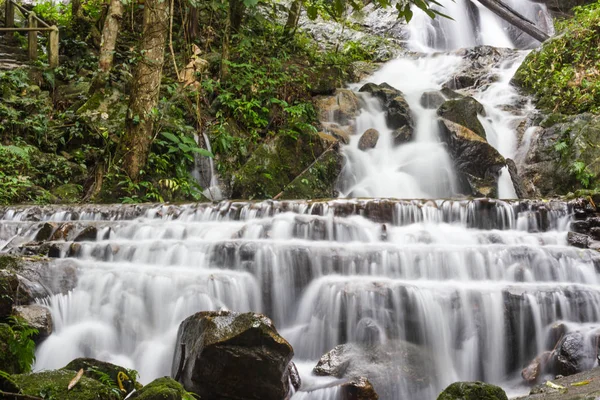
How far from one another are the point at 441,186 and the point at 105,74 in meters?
7.39

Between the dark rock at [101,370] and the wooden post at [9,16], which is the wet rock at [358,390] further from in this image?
the wooden post at [9,16]

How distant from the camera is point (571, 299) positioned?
5.09 m

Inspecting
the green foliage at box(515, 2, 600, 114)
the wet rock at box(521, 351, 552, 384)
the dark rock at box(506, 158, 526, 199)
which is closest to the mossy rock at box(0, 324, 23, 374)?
the wet rock at box(521, 351, 552, 384)

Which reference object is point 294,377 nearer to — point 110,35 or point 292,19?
point 110,35

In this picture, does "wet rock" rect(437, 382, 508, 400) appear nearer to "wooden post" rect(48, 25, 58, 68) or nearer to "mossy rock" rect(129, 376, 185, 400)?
"mossy rock" rect(129, 376, 185, 400)

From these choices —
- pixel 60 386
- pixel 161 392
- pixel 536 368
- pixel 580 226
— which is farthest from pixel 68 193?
pixel 580 226

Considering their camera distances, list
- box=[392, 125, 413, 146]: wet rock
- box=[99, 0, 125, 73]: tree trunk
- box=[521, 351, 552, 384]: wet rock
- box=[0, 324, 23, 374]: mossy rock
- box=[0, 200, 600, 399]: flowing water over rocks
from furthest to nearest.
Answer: box=[392, 125, 413, 146]: wet rock < box=[99, 0, 125, 73]: tree trunk < box=[0, 200, 600, 399]: flowing water over rocks < box=[521, 351, 552, 384]: wet rock < box=[0, 324, 23, 374]: mossy rock

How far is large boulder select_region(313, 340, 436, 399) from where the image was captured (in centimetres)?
432

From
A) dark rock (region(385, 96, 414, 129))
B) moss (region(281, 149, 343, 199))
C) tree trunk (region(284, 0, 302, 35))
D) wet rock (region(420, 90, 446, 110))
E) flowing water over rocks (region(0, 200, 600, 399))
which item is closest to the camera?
flowing water over rocks (region(0, 200, 600, 399))

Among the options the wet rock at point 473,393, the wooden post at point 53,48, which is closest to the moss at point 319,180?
the wooden post at point 53,48

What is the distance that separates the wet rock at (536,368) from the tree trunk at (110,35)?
9.92 m

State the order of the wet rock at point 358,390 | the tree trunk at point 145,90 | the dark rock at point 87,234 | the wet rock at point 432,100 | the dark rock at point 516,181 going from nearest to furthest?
the wet rock at point 358,390 → the dark rock at point 87,234 → the tree trunk at point 145,90 → the dark rock at point 516,181 → the wet rock at point 432,100

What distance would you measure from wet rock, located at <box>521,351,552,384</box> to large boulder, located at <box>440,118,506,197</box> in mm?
5790

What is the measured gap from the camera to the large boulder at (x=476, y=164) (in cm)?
1036
